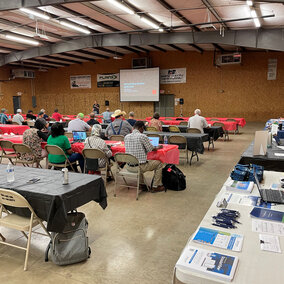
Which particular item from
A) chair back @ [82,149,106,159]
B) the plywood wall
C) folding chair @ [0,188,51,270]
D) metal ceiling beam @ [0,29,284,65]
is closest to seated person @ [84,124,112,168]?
chair back @ [82,149,106,159]

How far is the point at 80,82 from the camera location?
19828 mm

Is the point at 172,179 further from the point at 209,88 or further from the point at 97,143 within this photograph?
the point at 209,88

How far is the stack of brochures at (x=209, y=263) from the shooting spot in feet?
3.98

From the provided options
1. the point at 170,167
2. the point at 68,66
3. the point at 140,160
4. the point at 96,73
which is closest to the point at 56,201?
the point at 140,160

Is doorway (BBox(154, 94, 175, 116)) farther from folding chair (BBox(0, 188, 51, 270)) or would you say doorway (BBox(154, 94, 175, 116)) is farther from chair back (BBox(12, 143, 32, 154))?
folding chair (BBox(0, 188, 51, 270))

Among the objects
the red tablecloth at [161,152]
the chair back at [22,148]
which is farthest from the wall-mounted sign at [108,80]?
the chair back at [22,148]

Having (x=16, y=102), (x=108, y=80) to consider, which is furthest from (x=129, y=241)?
(x=16, y=102)

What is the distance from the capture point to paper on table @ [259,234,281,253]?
55.8 inches

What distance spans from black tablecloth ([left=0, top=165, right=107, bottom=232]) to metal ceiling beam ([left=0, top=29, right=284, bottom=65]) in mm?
10485

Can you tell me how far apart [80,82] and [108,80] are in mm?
2544

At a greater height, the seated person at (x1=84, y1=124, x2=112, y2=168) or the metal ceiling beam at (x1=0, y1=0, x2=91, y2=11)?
the metal ceiling beam at (x1=0, y1=0, x2=91, y2=11)

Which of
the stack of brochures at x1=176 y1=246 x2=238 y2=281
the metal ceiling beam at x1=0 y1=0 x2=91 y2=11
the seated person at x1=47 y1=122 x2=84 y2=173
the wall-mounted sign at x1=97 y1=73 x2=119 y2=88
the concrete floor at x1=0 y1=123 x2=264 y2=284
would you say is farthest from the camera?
the wall-mounted sign at x1=97 y1=73 x2=119 y2=88

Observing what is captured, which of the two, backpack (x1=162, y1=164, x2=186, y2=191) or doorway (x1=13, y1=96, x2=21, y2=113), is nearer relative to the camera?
backpack (x1=162, y1=164, x2=186, y2=191)

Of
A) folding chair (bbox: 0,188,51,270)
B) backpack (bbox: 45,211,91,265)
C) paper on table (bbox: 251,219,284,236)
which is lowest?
backpack (bbox: 45,211,91,265)
